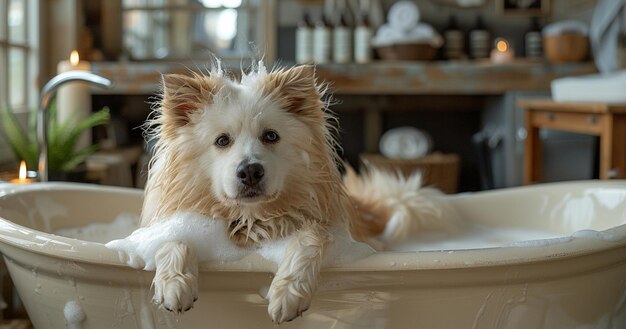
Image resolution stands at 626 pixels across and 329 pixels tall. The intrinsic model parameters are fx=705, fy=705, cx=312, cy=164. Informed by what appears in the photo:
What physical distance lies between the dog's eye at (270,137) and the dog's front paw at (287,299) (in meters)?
0.27

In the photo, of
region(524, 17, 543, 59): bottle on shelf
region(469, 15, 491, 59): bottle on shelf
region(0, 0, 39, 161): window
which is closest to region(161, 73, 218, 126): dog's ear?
region(0, 0, 39, 161): window

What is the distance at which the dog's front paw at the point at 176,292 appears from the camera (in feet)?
3.32

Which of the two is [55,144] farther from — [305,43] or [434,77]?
[434,77]

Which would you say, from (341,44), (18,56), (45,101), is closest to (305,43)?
(341,44)

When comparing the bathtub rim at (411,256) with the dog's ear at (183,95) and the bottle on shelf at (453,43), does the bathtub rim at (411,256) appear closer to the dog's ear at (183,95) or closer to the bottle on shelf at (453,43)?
the dog's ear at (183,95)

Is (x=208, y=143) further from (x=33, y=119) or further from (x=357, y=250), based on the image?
(x=33, y=119)

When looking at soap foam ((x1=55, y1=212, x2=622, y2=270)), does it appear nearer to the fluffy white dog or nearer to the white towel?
the fluffy white dog

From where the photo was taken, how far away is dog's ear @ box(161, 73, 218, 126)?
1210mm

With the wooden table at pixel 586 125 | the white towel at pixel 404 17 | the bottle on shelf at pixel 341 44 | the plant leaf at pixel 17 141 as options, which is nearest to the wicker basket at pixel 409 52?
the white towel at pixel 404 17

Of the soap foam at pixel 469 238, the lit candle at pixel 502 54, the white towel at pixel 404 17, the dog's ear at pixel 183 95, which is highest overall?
the white towel at pixel 404 17

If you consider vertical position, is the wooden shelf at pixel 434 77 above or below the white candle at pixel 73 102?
above

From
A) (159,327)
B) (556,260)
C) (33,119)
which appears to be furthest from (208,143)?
(33,119)

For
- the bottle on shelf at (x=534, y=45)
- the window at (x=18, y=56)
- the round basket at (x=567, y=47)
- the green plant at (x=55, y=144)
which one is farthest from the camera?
the bottle on shelf at (x=534, y=45)

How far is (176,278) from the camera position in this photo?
1034 millimetres
